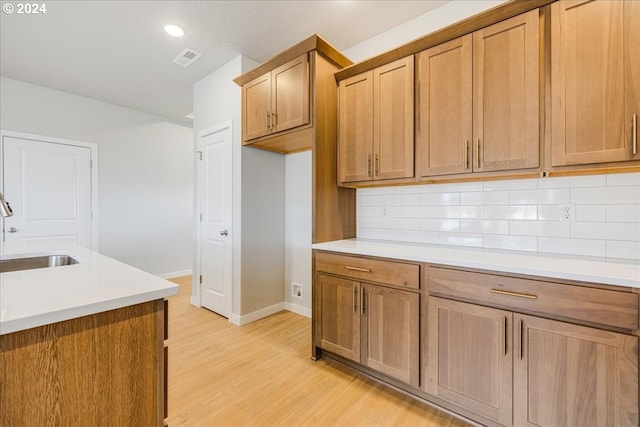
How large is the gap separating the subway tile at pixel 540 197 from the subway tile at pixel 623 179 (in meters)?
0.18

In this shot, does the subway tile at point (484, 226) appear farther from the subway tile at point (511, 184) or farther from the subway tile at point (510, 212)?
the subway tile at point (511, 184)

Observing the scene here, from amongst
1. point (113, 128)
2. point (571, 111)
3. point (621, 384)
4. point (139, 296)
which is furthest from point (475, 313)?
point (113, 128)

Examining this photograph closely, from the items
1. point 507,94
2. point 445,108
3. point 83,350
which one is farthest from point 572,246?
point 83,350

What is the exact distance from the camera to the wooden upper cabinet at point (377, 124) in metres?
2.02

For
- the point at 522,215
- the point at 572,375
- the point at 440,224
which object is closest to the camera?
the point at 572,375

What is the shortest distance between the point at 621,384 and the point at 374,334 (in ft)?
3.69

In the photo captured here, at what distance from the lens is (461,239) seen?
6.80ft

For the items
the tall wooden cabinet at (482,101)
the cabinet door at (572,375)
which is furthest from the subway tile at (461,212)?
the cabinet door at (572,375)

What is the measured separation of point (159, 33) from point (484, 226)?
3182 mm

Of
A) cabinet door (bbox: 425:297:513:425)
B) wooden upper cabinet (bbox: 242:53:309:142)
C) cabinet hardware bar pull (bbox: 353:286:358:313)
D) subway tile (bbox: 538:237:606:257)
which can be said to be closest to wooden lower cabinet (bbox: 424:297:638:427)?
cabinet door (bbox: 425:297:513:425)

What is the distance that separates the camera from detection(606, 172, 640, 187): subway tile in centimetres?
152

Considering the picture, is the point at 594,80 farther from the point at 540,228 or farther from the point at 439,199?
the point at 439,199

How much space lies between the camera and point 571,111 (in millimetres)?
1462

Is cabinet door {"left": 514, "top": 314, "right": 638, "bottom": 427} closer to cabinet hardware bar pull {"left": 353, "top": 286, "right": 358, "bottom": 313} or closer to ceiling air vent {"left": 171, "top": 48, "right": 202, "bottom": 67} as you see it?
cabinet hardware bar pull {"left": 353, "top": 286, "right": 358, "bottom": 313}
